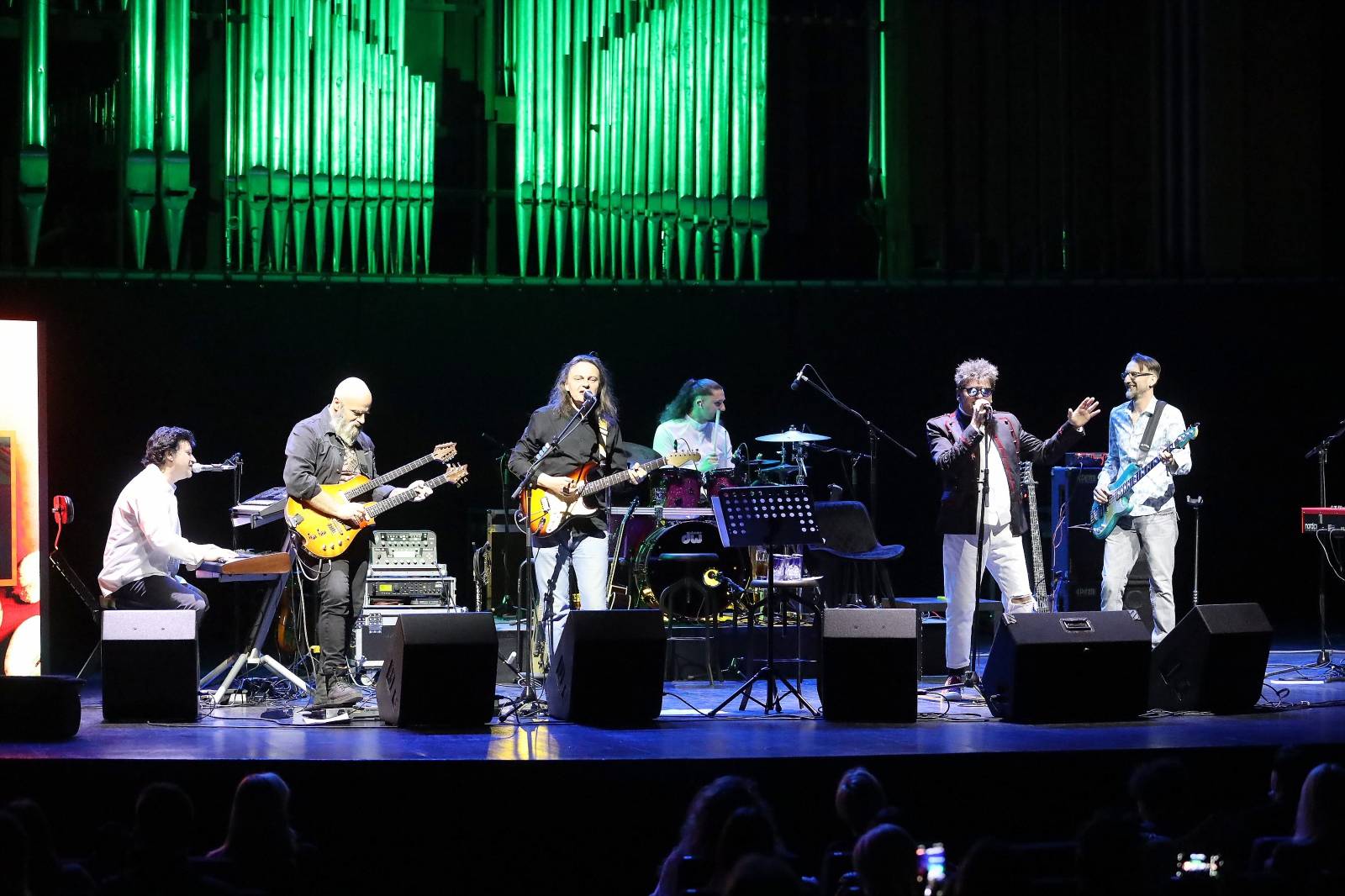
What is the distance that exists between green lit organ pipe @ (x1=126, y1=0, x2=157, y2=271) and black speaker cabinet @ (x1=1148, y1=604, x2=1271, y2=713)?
22.1ft

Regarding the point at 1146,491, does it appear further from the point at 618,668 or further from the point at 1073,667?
the point at 618,668

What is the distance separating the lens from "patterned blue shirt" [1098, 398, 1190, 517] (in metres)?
8.62

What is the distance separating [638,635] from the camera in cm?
693

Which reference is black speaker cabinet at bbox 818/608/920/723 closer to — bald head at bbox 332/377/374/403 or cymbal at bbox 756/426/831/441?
cymbal at bbox 756/426/831/441

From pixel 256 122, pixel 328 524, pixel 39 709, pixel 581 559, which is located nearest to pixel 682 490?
Result: pixel 581 559

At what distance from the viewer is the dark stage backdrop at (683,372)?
10.1 m

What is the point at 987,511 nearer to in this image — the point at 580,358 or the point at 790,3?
the point at 580,358

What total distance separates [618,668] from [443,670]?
2.67 ft

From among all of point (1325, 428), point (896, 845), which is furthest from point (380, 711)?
point (1325, 428)

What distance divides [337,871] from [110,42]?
651 centimetres

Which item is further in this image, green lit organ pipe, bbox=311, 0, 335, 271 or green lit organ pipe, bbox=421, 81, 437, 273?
green lit organ pipe, bbox=421, 81, 437, 273

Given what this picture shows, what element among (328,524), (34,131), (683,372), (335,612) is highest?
(34,131)

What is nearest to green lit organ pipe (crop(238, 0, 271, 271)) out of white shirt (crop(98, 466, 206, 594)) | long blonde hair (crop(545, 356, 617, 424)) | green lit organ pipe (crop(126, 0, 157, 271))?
green lit organ pipe (crop(126, 0, 157, 271))

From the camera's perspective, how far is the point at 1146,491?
8.64m
